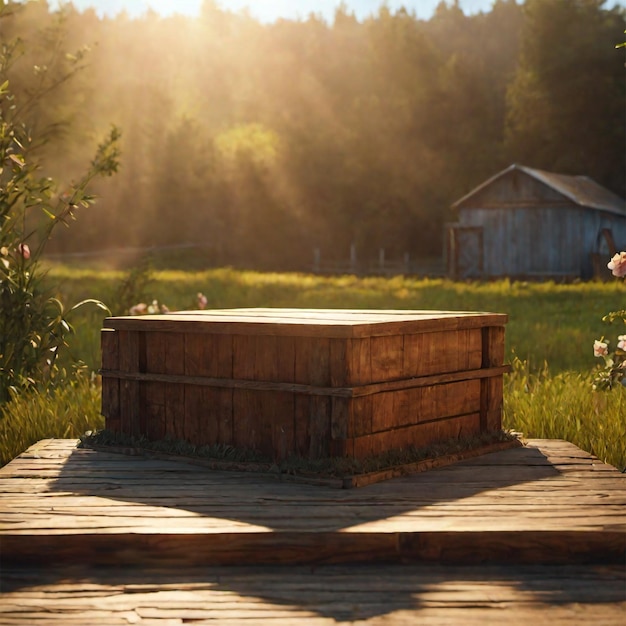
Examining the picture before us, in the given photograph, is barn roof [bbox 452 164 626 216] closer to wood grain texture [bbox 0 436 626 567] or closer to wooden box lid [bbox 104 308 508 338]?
wooden box lid [bbox 104 308 508 338]

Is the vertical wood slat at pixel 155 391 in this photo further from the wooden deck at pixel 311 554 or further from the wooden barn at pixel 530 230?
the wooden barn at pixel 530 230

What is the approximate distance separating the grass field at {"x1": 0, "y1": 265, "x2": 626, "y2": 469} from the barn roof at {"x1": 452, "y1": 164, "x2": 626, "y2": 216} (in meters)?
10.9

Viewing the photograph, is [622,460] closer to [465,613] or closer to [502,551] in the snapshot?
[502,551]

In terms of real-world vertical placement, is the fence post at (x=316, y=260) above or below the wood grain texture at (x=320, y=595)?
above

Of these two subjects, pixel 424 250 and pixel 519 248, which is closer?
pixel 519 248

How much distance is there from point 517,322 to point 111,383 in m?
11.1

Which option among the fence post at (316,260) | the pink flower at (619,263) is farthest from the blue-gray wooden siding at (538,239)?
the pink flower at (619,263)

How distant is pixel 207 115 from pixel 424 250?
149 feet

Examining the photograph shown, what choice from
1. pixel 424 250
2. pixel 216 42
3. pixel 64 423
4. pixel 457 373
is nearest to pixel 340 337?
pixel 457 373

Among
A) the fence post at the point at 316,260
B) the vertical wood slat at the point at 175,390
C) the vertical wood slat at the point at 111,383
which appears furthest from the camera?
the fence post at the point at 316,260

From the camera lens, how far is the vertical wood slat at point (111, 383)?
7066 mm

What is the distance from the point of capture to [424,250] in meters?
58.2

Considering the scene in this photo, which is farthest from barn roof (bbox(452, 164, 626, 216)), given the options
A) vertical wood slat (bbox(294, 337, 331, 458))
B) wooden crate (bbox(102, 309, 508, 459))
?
vertical wood slat (bbox(294, 337, 331, 458))

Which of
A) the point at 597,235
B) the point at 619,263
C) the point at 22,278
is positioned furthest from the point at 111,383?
the point at 597,235
